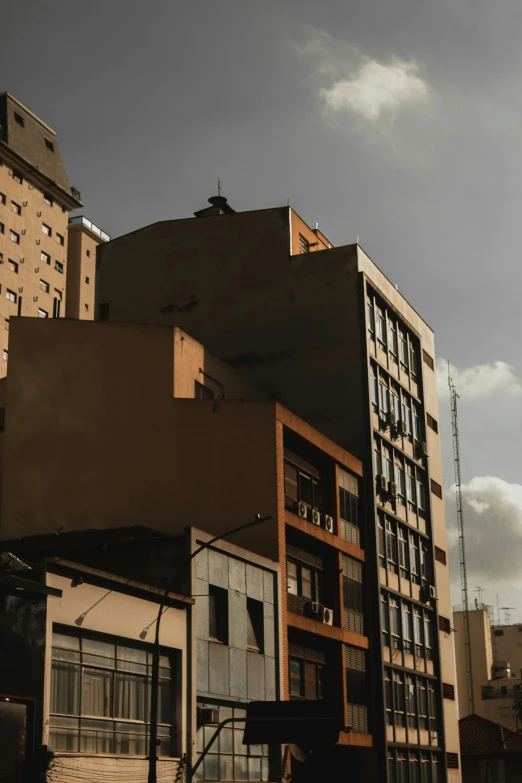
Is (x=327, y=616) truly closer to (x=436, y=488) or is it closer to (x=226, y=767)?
(x=226, y=767)

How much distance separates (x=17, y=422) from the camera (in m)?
39.2

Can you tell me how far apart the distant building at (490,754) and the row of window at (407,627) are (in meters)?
25.4

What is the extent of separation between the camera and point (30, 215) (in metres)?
96.0

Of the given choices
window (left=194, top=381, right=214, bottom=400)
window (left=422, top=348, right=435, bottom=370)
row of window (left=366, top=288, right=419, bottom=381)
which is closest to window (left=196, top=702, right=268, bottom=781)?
window (left=194, top=381, right=214, bottom=400)

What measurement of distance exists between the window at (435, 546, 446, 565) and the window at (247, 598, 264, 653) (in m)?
21.7

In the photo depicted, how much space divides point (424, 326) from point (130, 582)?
3310cm

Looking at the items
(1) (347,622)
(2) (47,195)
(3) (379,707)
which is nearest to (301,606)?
(1) (347,622)

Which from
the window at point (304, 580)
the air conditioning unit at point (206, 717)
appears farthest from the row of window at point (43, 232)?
the air conditioning unit at point (206, 717)

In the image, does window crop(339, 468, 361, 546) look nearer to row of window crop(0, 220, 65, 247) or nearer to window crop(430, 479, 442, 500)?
window crop(430, 479, 442, 500)

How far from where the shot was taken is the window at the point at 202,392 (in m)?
41.3

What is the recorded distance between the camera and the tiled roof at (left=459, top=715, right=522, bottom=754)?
7406cm

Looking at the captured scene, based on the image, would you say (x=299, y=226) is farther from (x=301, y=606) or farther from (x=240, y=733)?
(x=240, y=733)

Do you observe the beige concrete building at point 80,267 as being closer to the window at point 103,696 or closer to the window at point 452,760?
the window at point 452,760

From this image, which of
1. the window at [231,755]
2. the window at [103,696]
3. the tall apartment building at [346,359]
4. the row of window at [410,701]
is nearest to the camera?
the window at [103,696]
